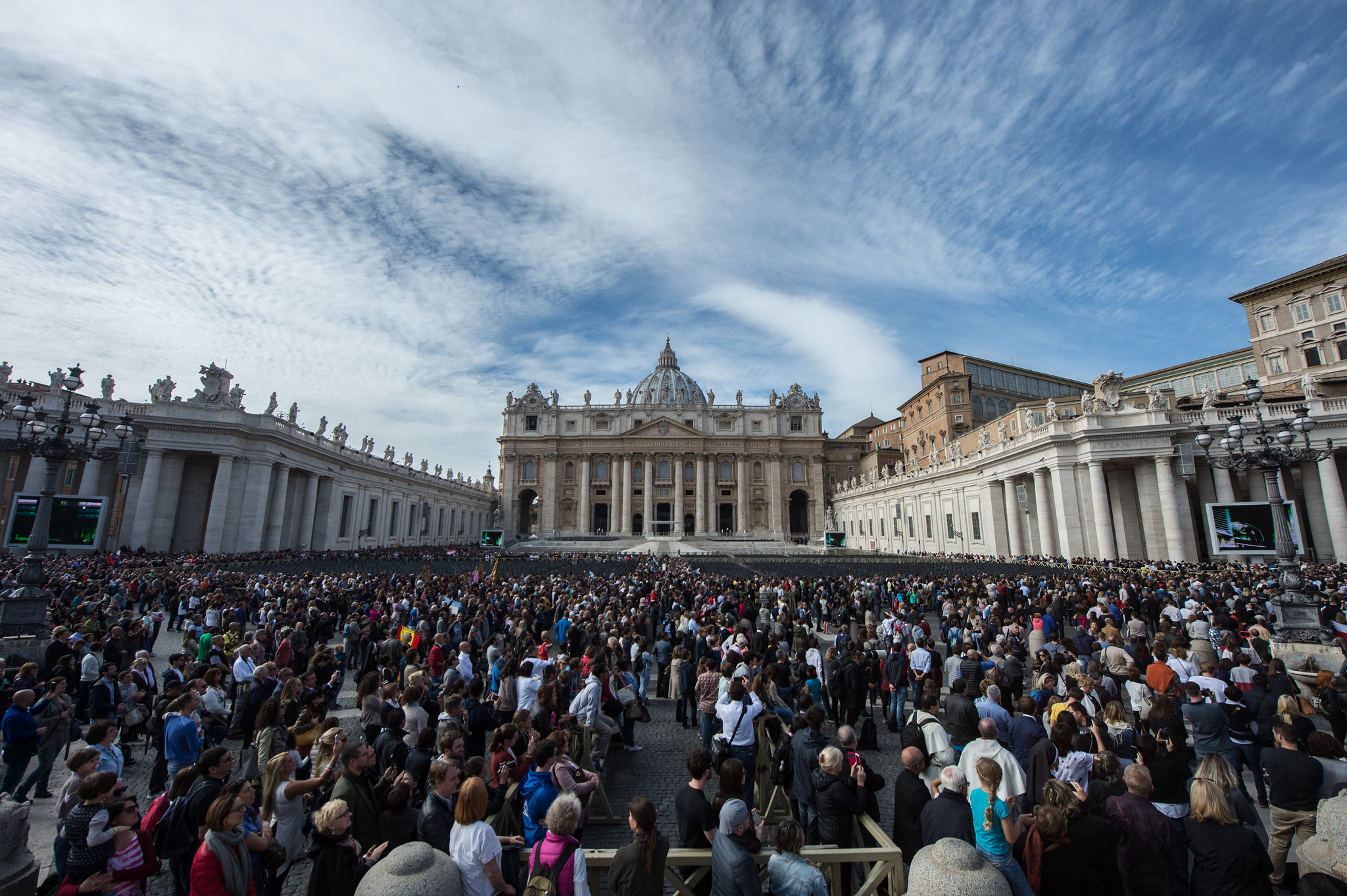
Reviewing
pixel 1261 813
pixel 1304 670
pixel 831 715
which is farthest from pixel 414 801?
pixel 1304 670

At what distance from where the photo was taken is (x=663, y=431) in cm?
6650

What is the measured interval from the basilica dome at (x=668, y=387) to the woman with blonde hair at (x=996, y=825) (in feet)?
260

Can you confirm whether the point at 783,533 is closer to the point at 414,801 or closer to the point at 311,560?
the point at 311,560

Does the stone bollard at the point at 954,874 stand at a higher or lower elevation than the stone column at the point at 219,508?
lower

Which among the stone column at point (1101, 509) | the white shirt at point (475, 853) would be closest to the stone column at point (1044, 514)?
the stone column at point (1101, 509)

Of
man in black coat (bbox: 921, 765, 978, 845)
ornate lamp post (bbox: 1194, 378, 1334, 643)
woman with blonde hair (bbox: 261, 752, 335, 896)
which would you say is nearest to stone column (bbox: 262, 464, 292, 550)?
woman with blonde hair (bbox: 261, 752, 335, 896)

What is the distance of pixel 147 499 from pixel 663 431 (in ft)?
151

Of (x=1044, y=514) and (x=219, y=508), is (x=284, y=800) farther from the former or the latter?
(x=1044, y=514)

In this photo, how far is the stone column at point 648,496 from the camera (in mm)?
64750

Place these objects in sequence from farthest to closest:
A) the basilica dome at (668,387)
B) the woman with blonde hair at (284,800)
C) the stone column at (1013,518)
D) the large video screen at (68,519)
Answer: the basilica dome at (668,387), the stone column at (1013,518), the large video screen at (68,519), the woman with blonde hair at (284,800)

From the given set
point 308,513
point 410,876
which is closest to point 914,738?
point 410,876

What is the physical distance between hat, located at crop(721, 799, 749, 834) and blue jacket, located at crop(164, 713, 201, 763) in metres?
4.86

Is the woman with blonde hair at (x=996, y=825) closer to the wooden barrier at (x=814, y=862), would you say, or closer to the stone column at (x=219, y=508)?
the wooden barrier at (x=814, y=862)

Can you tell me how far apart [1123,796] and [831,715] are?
18.7 ft
